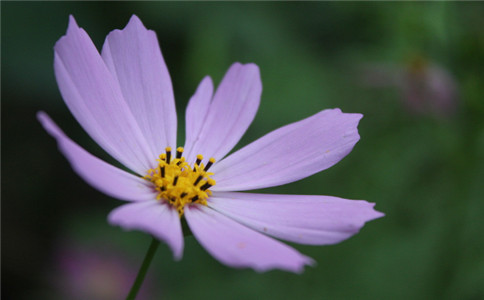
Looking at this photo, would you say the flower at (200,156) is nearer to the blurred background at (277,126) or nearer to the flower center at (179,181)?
the flower center at (179,181)

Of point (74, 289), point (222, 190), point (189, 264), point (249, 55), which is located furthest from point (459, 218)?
point (74, 289)

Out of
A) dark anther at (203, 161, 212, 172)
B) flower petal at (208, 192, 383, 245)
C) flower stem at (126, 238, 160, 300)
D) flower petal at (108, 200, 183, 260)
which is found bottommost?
flower stem at (126, 238, 160, 300)

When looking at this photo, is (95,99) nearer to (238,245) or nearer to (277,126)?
(238,245)

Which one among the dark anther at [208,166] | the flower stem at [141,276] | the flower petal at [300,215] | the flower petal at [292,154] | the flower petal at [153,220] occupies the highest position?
the flower petal at [292,154]

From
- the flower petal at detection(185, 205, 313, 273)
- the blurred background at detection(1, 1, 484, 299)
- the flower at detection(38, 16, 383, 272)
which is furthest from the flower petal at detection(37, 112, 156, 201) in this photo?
the blurred background at detection(1, 1, 484, 299)

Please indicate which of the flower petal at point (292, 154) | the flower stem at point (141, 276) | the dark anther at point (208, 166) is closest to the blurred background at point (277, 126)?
the flower petal at point (292, 154)

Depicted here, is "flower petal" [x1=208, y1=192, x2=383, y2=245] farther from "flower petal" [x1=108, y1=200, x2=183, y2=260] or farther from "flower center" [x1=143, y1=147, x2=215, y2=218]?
"flower petal" [x1=108, y1=200, x2=183, y2=260]
